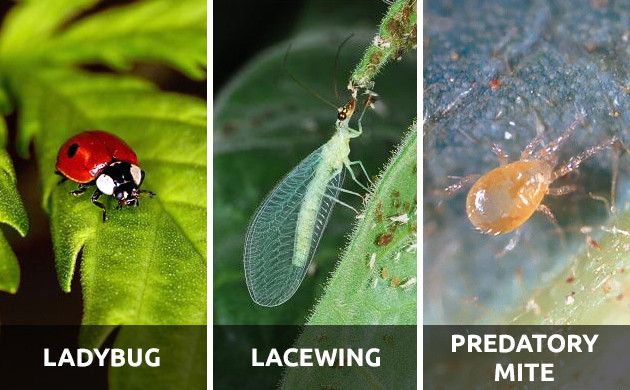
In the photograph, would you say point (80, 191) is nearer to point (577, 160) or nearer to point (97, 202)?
point (97, 202)

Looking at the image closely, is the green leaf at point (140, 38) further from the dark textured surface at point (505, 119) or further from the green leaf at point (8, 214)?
the dark textured surface at point (505, 119)

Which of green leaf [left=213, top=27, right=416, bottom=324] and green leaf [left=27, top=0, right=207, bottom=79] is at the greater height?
green leaf [left=27, top=0, right=207, bottom=79]

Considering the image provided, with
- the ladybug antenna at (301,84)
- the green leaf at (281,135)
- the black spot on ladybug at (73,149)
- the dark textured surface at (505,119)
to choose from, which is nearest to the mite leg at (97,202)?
the black spot on ladybug at (73,149)

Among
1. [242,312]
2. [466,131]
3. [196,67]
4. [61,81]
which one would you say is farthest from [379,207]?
[61,81]

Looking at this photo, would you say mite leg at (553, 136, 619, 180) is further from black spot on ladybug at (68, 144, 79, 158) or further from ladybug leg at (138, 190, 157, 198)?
black spot on ladybug at (68, 144, 79, 158)

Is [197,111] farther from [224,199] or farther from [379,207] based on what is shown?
[379,207]

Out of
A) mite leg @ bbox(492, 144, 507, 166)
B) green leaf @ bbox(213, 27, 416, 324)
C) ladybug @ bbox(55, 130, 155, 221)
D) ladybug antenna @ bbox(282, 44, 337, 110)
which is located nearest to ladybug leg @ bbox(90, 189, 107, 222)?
ladybug @ bbox(55, 130, 155, 221)

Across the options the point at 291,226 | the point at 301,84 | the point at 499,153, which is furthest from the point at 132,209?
the point at 499,153
